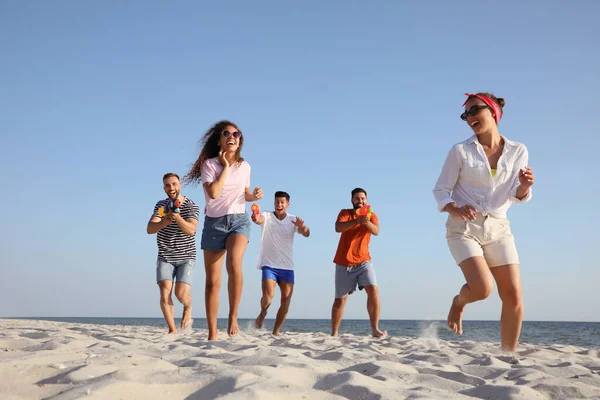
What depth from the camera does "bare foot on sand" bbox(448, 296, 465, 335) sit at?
4504 mm

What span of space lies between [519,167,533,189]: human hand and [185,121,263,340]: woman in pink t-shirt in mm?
2542

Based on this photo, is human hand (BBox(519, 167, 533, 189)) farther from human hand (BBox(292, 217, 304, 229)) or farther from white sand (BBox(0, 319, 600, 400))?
human hand (BBox(292, 217, 304, 229))

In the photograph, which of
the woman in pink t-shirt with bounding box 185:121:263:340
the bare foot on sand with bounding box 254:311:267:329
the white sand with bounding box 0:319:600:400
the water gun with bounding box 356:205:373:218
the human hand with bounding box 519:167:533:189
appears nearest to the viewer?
the white sand with bounding box 0:319:600:400

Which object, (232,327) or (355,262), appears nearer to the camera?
(232,327)

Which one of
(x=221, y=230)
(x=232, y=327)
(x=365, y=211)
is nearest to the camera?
(x=221, y=230)

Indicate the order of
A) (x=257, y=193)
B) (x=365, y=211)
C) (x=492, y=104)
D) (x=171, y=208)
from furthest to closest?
1. (x=365, y=211)
2. (x=171, y=208)
3. (x=257, y=193)
4. (x=492, y=104)

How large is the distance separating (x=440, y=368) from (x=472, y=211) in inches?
53.2

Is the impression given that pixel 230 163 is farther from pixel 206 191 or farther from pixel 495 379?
pixel 495 379

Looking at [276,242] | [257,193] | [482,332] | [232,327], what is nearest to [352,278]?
[276,242]

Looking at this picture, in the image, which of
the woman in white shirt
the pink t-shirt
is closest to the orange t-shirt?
the pink t-shirt

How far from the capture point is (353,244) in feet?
24.5

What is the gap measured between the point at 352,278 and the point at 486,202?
3426 millimetres

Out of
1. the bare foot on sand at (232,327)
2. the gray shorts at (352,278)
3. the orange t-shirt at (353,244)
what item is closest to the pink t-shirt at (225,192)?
the bare foot on sand at (232,327)

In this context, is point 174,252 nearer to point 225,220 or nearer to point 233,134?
point 225,220
